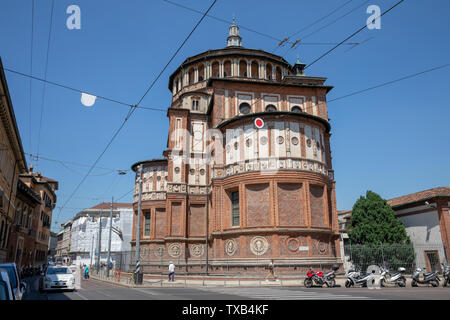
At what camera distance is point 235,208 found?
2792 centimetres

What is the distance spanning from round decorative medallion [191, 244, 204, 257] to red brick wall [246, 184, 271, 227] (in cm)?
923

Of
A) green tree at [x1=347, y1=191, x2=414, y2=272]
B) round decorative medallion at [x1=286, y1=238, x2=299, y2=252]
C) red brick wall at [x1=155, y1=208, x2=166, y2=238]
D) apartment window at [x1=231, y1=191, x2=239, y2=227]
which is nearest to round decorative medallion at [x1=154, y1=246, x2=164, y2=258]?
red brick wall at [x1=155, y1=208, x2=166, y2=238]

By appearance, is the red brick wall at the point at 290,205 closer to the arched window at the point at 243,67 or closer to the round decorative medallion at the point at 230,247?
the round decorative medallion at the point at 230,247

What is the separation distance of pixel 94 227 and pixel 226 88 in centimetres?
6398

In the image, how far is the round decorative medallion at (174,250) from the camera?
3222 centimetres

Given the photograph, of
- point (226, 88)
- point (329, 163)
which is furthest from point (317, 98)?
point (226, 88)

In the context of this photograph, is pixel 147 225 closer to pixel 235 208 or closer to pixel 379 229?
pixel 235 208

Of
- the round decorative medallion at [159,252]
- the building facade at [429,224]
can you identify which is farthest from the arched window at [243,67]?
the building facade at [429,224]

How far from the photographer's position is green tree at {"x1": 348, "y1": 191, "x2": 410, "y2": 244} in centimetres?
3335

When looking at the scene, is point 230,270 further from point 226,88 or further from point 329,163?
point 226,88

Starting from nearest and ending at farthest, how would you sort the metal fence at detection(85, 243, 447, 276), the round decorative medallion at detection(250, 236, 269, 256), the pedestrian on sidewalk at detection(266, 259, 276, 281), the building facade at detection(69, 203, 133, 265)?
the pedestrian on sidewalk at detection(266, 259, 276, 281), the metal fence at detection(85, 243, 447, 276), the round decorative medallion at detection(250, 236, 269, 256), the building facade at detection(69, 203, 133, 265)

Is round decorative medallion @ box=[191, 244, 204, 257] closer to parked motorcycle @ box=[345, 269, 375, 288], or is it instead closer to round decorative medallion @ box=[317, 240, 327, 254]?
round decorative medallion @ box=[317, 240, 327, 254]

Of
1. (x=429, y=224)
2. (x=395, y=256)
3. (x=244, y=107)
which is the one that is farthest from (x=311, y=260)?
(x=429, y=224)

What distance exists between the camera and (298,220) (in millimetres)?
25469
